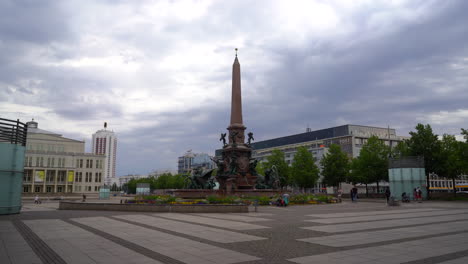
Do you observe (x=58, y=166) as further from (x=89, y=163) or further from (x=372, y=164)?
(x=372, y=164)

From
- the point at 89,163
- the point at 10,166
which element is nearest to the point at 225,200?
the point at 10,166

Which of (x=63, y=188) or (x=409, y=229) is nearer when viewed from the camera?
(x=409, y=229)

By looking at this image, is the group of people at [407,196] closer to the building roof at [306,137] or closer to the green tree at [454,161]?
the green tree at [454,161]

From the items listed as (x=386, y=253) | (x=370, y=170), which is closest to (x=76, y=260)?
(x=386, y=253)

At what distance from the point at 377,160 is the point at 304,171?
11.5 meters

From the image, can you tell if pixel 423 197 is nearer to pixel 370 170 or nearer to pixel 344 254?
pixel 370 170

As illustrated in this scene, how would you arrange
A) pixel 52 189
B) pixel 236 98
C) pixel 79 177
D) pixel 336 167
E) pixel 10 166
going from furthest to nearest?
pixel 79 177, pixel 52 189, pixel 336 167, pixel 236 98, pixel 10 166

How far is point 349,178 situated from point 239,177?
27.1m

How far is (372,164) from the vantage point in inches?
2024

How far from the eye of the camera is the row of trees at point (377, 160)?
42.8 meters

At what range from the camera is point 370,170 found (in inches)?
2016

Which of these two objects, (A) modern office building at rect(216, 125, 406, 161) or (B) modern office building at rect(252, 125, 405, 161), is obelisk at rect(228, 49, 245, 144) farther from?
(B) modern office building at rect(252, 125, 405, 161)

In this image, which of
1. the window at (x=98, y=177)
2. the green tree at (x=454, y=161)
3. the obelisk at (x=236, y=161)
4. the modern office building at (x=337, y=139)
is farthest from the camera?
the modern office building at (x=337, y=139)

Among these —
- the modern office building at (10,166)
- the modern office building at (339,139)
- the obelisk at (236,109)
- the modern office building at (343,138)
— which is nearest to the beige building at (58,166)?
the modern office building at (339,139)
